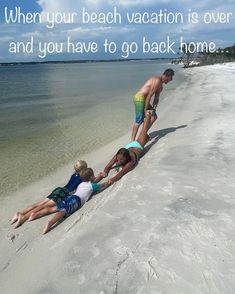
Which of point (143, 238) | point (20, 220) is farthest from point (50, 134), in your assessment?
point (143, 238)

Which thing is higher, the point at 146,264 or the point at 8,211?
the point at 146,264

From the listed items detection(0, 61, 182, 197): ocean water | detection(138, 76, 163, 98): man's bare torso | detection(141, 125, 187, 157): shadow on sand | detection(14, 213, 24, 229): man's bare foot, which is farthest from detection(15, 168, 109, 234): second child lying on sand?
detection(138, 76, 163, 98): man's bare torso

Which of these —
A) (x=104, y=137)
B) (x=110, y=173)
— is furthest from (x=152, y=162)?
(x=104, y=137)

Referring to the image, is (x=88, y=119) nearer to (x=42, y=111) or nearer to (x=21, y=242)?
(x=42, y=111)

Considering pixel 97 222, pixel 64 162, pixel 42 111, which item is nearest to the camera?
pixel 97 222

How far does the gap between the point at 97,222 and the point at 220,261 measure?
64.8 inches

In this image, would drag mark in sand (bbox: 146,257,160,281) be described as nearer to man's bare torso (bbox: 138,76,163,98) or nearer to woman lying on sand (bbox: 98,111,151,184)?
woman lying on sand (bbox: 98,111,151,184)

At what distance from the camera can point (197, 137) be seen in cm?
872

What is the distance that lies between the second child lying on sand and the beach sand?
13 centimetres

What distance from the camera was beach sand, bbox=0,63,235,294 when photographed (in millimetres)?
3488

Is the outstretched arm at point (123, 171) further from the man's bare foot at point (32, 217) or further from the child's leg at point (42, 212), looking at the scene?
the man's bare foot at point (32, 217)

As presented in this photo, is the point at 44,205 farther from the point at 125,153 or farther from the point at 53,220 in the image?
the point at 125,153

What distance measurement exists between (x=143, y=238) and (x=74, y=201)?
6.27 feet

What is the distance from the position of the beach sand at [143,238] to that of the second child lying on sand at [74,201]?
0.13 m
